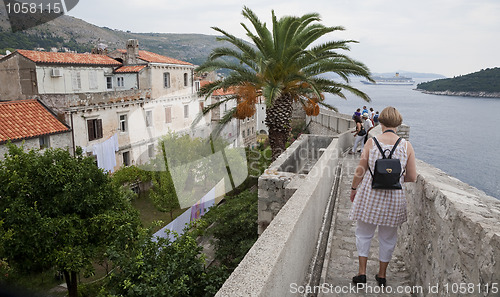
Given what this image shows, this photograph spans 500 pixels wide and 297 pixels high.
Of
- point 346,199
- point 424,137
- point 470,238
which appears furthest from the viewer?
point 424,137

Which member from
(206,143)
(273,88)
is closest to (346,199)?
(273,88)

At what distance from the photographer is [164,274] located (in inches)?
250

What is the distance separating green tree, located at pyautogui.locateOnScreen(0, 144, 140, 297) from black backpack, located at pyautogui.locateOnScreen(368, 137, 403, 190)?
8276mm

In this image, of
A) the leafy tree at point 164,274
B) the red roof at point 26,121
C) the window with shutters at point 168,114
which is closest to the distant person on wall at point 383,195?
the leafy tree at point 164,274

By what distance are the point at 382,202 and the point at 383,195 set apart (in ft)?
0.25

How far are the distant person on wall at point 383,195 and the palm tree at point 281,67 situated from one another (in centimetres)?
725

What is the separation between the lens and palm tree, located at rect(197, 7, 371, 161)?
36.2 ft

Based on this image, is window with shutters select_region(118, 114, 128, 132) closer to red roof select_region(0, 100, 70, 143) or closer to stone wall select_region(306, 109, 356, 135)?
red roof select_region(0, 100, 70, 143)

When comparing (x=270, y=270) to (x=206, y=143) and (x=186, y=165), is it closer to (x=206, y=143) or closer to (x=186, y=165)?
(x=186, y=165)

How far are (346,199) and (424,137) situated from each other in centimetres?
4027

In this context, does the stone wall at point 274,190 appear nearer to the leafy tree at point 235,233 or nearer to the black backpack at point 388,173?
the black backpack at point 388,173

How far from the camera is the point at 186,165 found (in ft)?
82.4

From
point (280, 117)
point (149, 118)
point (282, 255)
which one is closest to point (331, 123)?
point (280, 117)

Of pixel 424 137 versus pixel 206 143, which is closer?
pixel 206 143
